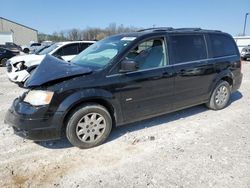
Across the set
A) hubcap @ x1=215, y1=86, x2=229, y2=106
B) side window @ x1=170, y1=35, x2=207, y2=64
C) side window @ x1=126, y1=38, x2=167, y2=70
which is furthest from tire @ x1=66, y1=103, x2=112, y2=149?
hubcap @ x1=215, y1=86, x2=229, y2=106

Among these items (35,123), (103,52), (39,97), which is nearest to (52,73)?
(39,97)

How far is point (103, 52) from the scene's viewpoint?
14.6 feet

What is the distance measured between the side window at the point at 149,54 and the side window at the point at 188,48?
0.26m

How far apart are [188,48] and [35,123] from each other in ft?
10.5

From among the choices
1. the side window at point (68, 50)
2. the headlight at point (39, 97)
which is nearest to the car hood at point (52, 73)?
Result: the headlight at point (39, 97)

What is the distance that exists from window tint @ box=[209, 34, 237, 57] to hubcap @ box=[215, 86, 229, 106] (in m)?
0.81

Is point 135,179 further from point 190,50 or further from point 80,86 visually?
point 190,50

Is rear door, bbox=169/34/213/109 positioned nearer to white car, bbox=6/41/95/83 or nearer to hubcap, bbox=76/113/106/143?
hubcap, bbox=76/113/106/143

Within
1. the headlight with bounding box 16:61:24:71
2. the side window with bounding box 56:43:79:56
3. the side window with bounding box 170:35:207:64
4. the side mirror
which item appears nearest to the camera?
the side mirror

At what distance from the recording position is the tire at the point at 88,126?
3695 millimetres

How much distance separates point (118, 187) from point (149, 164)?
0.66m

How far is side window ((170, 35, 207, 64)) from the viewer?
15.2ft

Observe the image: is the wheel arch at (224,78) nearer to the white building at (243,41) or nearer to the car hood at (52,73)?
the car hood at (52,73)

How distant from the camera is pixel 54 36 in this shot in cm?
6919
